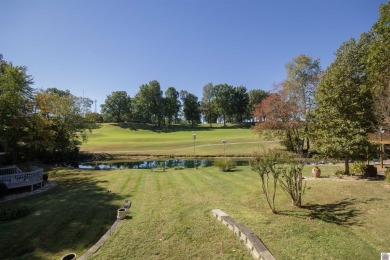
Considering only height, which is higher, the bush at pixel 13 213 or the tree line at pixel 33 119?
the tree line at pixel 33 119

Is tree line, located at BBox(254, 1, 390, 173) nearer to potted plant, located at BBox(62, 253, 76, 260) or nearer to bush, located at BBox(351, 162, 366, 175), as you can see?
bush, located at BBox(351, 162, 366, 175)

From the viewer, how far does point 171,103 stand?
294 feet

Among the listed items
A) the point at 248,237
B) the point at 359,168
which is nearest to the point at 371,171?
the point at 359,168

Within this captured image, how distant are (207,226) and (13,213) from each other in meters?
8.54

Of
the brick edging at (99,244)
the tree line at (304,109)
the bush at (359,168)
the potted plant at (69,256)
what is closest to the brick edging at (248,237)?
the brick edging at (99,244)

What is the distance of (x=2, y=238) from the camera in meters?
7.86

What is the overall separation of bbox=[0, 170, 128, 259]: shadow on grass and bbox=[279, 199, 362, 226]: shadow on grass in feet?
22.8

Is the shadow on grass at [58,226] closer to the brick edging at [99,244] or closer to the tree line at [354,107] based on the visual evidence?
the brick edging at [99,244]

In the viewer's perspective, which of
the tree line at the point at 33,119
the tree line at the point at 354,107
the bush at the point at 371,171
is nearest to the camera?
the tree line at the point at 354,107

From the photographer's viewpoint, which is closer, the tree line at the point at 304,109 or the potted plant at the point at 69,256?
the potted plant at the point at 69,256

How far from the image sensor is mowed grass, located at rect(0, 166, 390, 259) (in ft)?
19.8

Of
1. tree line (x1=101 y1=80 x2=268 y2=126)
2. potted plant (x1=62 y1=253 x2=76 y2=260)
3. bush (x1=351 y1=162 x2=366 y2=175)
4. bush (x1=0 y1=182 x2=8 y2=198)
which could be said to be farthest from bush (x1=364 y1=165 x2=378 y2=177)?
tree line (x1=101 y1=80 x2=268 y2=126)

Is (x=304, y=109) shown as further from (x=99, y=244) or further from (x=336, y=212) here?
(x=99, y=244)

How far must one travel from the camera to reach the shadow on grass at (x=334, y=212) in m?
7.34
